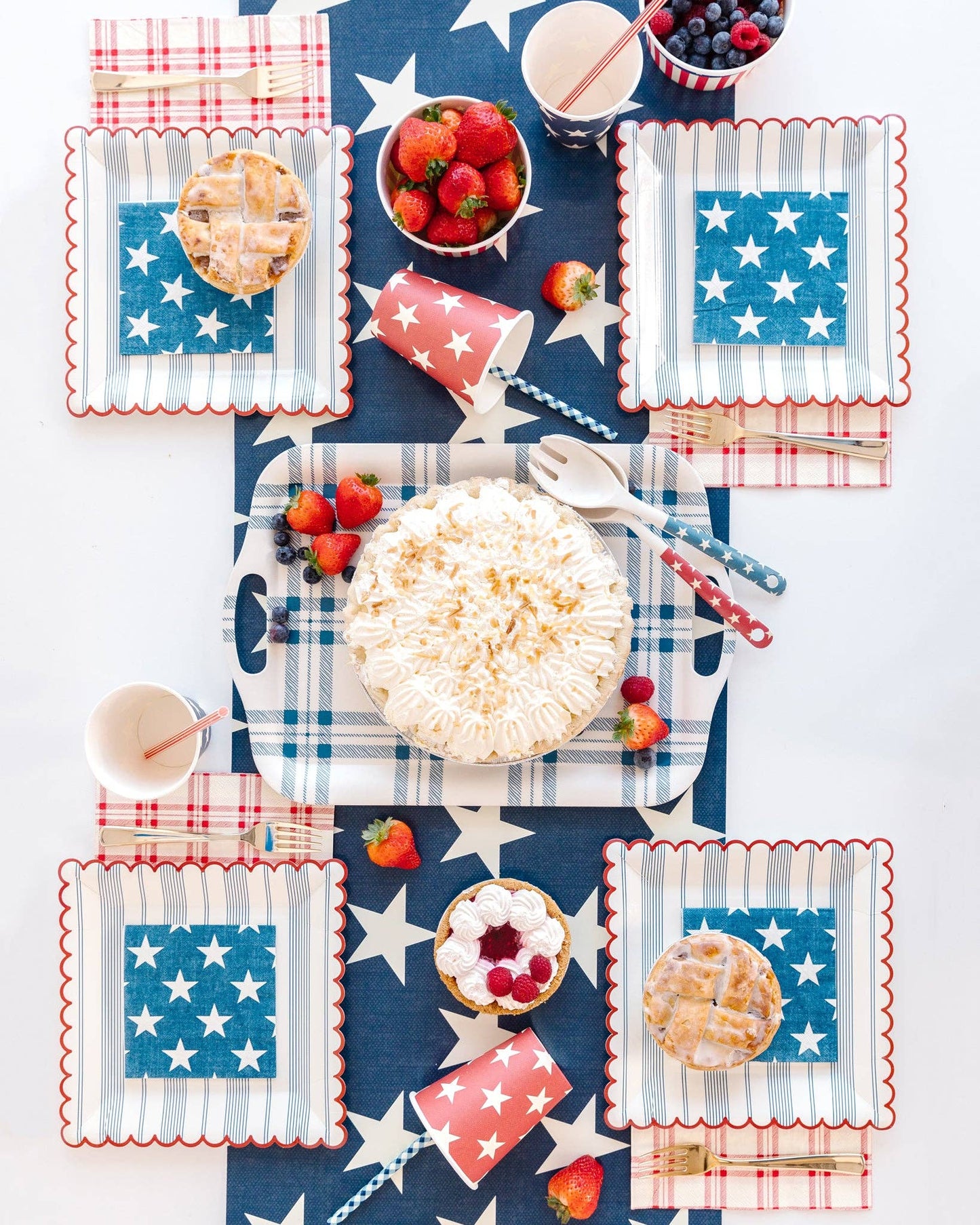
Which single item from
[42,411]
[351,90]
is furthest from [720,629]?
[42,411]

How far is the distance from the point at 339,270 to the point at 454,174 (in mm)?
357

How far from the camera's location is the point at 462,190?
197 centimetres

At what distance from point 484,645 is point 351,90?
136 centimetres

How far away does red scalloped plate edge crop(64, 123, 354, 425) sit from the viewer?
215 cm

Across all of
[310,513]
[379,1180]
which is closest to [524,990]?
[379,1180]

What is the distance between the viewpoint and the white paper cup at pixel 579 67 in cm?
204

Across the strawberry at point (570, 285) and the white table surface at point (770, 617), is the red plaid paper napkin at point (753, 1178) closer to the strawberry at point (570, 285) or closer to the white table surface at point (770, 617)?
the white table surface at point (770, 617)

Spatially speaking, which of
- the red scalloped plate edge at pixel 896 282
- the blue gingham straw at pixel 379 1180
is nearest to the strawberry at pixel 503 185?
the red scalloped plate edge at pixel 896 282

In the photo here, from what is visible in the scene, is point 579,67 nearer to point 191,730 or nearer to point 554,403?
point 554,403

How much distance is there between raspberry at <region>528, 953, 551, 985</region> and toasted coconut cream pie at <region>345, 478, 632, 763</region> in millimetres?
475

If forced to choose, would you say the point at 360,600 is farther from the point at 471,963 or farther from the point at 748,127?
the point at 748,127

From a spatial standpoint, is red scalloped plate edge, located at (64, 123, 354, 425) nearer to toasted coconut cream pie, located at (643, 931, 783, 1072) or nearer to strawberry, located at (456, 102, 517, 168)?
strawberry, located at (456, 102, 517, 168)

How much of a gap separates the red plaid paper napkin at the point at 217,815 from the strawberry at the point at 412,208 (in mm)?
1289

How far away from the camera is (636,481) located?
213 centimetres
